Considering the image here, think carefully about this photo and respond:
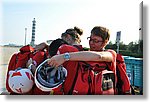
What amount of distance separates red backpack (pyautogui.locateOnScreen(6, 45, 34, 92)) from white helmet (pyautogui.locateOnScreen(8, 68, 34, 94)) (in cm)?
5

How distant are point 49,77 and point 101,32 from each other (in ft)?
2.01

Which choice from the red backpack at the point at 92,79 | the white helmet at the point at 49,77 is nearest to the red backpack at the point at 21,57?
the white helmet at the point at 49,77

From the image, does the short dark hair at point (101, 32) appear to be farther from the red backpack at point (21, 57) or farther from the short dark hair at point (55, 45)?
the red backpack at point (21, 57)

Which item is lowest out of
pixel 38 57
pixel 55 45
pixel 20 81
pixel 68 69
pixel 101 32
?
pixel 20 81

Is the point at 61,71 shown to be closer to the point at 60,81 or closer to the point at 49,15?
the point at 60,81

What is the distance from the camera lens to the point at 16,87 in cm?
316

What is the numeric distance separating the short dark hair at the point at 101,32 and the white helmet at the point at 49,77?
433mm

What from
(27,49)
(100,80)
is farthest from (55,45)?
(100,80)

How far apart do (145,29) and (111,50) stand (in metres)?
0.36

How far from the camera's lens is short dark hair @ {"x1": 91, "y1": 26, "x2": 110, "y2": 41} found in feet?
10.6

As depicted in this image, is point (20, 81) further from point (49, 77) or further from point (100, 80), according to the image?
point (100, 80)

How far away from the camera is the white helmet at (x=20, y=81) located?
10.3ft

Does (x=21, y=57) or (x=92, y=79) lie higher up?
(x=21, y=57)

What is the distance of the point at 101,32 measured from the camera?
128 inches
